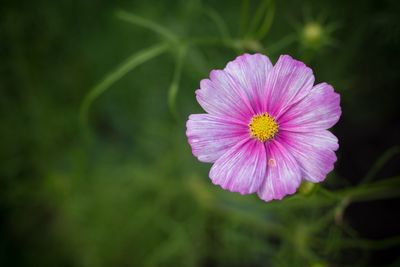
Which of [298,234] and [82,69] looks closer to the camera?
[298,234]

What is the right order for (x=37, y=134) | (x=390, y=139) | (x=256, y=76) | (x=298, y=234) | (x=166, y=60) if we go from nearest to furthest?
(x=256, y=76), (x=298, y=234), (x=390, y=139), (x=166, y=60), (x=37, y=134)

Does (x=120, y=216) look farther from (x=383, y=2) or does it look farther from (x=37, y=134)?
(x=383, y=2)

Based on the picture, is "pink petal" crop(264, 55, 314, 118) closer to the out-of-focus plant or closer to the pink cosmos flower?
the pink cosmos flower

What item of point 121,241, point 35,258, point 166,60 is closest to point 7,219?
point 35,258

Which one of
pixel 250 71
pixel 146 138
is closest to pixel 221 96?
pixel 250 71

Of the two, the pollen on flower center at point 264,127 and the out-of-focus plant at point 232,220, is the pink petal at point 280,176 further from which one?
the out-of-focus plant at point 232,220

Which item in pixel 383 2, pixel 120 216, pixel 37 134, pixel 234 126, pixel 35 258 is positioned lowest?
pixel 234 126

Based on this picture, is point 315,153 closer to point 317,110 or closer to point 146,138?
point 317,110

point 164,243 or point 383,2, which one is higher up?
point 383,2

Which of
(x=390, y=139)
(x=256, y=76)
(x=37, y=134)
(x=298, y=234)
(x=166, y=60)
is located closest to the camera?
(x=256, y=76)
